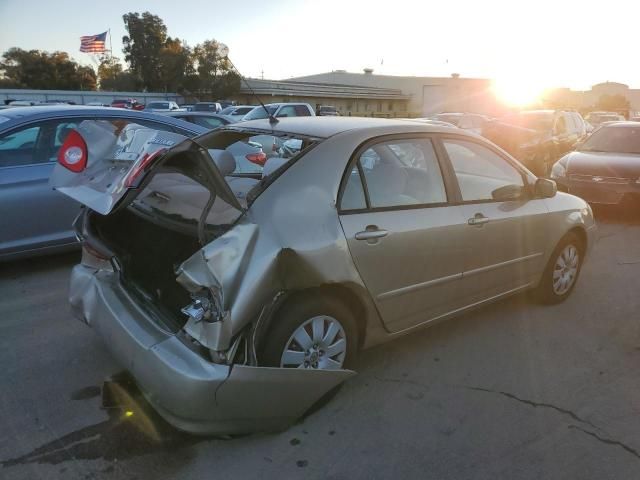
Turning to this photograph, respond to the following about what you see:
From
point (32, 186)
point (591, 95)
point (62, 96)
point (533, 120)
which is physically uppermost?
point (591, 95)

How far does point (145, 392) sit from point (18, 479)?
667 mm

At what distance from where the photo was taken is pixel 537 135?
1371 centimetres

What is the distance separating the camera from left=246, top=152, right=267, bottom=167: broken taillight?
15.5ft

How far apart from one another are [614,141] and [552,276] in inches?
239

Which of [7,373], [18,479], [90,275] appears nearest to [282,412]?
[18,479]

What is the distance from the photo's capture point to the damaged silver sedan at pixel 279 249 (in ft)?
7.93

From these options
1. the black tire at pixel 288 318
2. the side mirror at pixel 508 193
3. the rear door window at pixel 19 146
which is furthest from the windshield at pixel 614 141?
the rear door window at pixel 19 146

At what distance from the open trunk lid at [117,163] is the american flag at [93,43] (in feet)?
155

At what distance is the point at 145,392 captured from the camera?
2555mm

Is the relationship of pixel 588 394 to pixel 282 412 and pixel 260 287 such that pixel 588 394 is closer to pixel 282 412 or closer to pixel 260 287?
pixel 282 412

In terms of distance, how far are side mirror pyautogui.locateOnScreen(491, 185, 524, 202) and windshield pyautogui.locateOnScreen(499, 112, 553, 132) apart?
11.3m

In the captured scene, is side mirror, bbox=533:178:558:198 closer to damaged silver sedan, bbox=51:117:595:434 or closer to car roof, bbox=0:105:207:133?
damaged silver sedan, bbox=51:117:595:434

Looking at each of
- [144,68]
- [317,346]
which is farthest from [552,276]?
[144,68]

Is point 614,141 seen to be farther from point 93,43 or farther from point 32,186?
point 93,43
